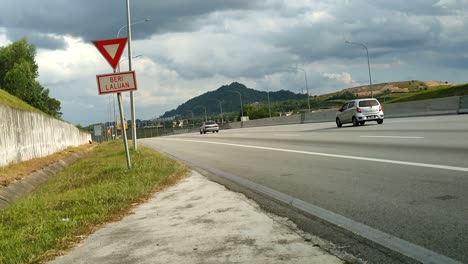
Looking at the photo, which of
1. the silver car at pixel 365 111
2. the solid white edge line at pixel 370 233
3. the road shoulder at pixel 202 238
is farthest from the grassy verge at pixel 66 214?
the silver car at pixel 365 111

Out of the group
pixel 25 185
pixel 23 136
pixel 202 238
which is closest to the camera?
pixel 202 238

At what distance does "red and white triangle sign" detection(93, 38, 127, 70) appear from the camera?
13.9 m

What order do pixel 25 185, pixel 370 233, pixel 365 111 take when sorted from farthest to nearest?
pixel 365 111
pixel 25 185
pixel 370 233

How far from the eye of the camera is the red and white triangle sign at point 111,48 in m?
13.9

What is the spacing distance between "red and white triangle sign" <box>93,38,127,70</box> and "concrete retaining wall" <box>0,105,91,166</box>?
16.9 ft

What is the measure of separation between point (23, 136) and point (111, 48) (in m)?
7.98

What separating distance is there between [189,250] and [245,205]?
255cm

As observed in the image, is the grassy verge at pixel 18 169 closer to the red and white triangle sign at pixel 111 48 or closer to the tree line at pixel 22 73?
the red and white triangle sign at pixel 111 48

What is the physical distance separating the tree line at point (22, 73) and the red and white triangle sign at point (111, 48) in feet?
259

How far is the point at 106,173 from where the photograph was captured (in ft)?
50.6

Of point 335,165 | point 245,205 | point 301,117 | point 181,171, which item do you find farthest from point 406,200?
point 301,117

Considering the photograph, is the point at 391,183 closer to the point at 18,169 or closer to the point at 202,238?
the point at 202,238

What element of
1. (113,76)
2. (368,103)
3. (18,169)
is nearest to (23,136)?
(18,169)

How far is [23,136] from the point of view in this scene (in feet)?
65.3
